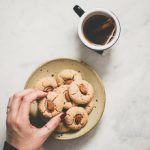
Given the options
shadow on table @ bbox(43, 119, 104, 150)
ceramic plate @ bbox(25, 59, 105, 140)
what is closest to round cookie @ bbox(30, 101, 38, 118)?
ceramic plate @ bbox(25, 59, 105, 140)

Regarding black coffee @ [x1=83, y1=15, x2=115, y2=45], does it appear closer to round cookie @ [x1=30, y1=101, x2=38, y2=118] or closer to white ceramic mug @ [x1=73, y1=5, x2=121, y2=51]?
white ceramic mug @ [x1=73, y1=5, x2=121, y2=51]

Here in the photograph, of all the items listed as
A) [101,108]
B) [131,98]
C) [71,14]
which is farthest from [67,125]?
[71,14]

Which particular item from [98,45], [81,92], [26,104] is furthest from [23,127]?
[98,45]

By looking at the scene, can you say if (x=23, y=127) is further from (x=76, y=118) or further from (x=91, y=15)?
(x=91, y=15)

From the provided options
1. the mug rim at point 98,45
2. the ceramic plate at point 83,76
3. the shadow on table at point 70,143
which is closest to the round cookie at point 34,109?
the ceramic plate at point 83,76

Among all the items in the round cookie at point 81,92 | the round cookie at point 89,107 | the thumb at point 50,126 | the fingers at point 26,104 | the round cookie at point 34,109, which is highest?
the fingers at point 26,104

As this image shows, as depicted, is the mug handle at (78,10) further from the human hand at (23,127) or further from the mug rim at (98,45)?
the human hand at (23,127)
